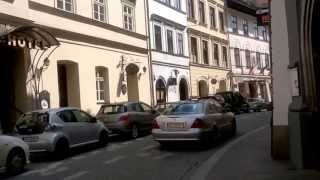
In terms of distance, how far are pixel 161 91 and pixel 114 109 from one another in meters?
14.9

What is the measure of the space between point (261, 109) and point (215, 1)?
11199 mm

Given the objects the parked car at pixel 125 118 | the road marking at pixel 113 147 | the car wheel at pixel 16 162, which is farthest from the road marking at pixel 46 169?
the parked car at pixel 125 118

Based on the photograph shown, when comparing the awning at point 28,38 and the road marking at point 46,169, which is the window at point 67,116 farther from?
the awning at point 28,38

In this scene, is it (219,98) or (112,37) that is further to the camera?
(219,98)

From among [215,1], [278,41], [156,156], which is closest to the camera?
[278,41]

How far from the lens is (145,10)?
3231 cm

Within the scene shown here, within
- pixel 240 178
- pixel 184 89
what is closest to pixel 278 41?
pixel 240 178

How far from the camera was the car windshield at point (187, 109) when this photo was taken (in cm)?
1584

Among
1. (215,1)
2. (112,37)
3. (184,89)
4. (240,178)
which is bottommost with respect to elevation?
(240,178)

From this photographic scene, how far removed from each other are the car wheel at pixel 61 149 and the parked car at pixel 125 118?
4329mm

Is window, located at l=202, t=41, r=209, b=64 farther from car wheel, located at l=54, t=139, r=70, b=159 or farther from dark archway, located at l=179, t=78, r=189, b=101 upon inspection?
car wheel, located at l=54, t=139, r=70, b=159

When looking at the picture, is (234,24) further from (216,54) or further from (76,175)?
(76,175)

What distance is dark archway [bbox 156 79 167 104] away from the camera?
34094mm

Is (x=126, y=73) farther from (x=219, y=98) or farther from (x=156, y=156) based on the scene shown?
(x=156, y=156)
